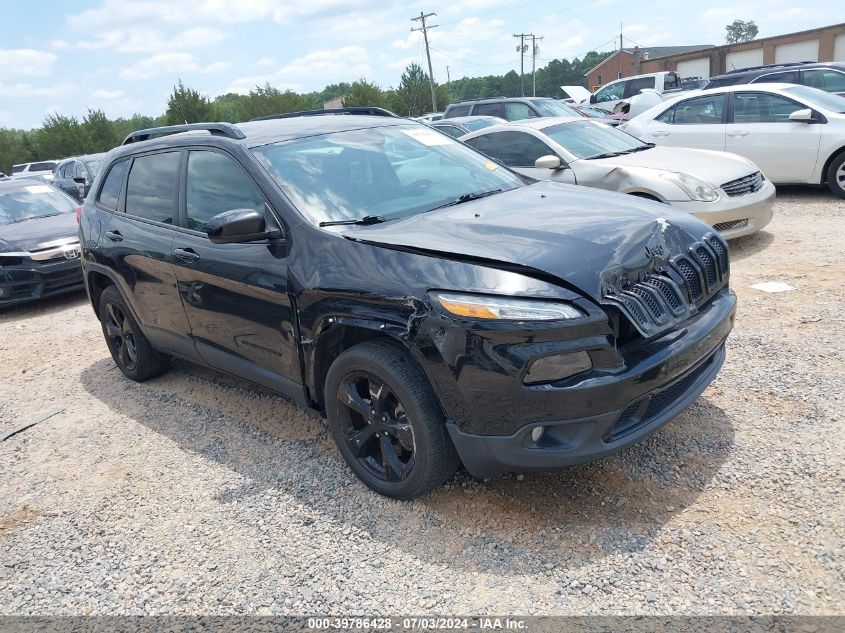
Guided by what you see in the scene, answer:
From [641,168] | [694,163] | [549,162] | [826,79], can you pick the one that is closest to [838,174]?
[694,163]

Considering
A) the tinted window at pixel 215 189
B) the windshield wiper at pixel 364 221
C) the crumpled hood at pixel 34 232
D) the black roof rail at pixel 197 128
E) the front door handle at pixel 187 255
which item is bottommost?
the crumpled hood at pixel 34 232

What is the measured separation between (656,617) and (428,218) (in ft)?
6.62

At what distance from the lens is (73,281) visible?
804 centimetres

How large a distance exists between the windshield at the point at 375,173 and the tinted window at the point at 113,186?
1.76 meters

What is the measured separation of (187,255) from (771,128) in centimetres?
814

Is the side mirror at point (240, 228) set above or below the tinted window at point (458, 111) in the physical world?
above

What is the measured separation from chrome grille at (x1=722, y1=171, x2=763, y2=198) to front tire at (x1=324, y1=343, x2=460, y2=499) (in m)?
5.01

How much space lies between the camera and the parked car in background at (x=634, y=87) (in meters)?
21.4

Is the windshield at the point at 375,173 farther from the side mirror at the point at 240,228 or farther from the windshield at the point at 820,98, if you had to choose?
the windshield at the point at 820,98

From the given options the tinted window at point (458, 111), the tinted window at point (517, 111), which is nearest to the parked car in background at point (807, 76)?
the tinted window at point (517, 111)

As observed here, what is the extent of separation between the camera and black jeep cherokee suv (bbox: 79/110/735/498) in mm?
2602

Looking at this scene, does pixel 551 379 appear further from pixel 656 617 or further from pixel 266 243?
pixel 266 243

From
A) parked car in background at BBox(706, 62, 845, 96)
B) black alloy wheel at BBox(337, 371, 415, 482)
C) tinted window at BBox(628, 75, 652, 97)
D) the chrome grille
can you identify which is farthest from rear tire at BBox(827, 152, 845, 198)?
tinted window at BBox(628, 75, 652, 97)

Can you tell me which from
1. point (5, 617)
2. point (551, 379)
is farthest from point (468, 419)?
point (5, 617)
